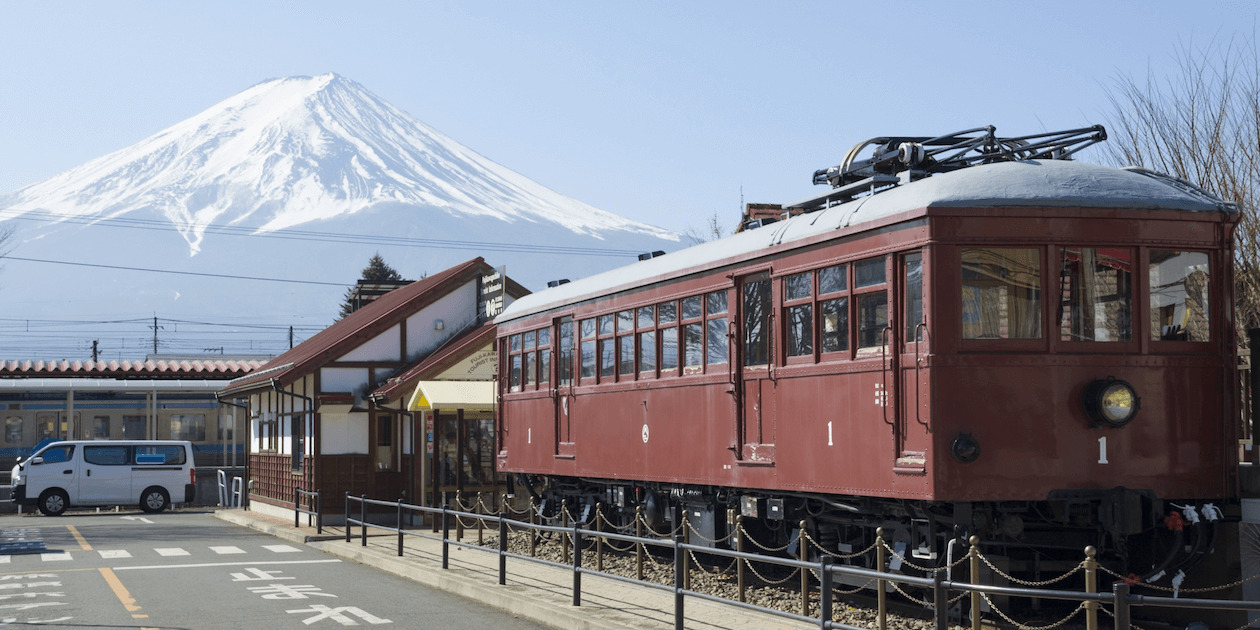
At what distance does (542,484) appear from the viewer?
21.5 m

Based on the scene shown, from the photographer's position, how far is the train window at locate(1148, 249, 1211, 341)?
11.3 metres

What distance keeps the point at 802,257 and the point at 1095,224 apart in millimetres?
2569

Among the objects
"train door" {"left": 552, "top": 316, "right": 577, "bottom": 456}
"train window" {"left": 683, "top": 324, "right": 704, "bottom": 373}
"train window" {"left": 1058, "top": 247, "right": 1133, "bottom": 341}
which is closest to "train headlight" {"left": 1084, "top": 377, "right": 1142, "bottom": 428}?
"train window" {"left": 1058, "top": 247, "right": 1133, "bottom": 341}

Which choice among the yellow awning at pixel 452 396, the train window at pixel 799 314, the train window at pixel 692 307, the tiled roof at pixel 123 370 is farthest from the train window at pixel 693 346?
the tiled roof at pixel 123 370

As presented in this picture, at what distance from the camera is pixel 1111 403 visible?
1089 cm

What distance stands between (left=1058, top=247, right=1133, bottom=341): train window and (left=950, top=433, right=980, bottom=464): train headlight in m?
1.15

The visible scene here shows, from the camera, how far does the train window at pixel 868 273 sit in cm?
1158

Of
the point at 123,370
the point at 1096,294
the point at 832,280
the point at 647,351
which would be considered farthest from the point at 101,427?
the point at 1096,294

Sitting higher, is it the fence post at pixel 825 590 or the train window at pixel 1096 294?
the train window at pixel 1096 294

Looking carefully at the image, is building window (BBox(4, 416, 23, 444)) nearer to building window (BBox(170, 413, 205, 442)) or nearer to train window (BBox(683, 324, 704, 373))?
building window (BBox(170, 413, 205, 442))

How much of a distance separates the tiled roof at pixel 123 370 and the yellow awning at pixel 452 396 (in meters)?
24.2

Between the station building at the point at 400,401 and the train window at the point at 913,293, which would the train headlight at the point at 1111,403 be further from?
the station building at the point at 400,401

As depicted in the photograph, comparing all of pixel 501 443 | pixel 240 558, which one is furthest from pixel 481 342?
pixel 240 558

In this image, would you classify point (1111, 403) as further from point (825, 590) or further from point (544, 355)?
point (544, 355)
